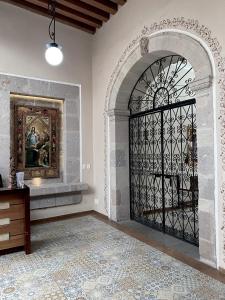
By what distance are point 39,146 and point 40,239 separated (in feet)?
6.63

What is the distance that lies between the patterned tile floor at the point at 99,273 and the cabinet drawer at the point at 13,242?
0.13 meters

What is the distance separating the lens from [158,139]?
4707 millimetres

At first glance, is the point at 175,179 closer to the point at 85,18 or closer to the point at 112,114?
the point at 112,114

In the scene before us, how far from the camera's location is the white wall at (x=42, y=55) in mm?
4844

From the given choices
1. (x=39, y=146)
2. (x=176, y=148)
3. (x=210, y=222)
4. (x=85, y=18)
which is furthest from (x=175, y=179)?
(x=85, y=18)

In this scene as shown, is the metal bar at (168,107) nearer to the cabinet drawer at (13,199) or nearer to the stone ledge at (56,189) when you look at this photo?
the stone ledge at (56,189)

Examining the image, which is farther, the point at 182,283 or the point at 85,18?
the point at 85,18

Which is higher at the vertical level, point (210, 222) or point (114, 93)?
point (114, 93)

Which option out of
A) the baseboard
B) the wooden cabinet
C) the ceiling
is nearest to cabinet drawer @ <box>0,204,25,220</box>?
the wooden cabinet

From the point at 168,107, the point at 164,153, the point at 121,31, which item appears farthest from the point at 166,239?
the point at 121,31

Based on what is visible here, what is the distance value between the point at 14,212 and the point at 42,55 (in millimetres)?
3428

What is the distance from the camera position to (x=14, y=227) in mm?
3525

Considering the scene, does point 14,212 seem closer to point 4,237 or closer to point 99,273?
point 4,237

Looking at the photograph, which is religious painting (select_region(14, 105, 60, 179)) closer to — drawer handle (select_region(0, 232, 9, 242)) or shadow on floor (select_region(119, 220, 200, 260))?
drawer handle (select_region(0, 232, 9, 242))
